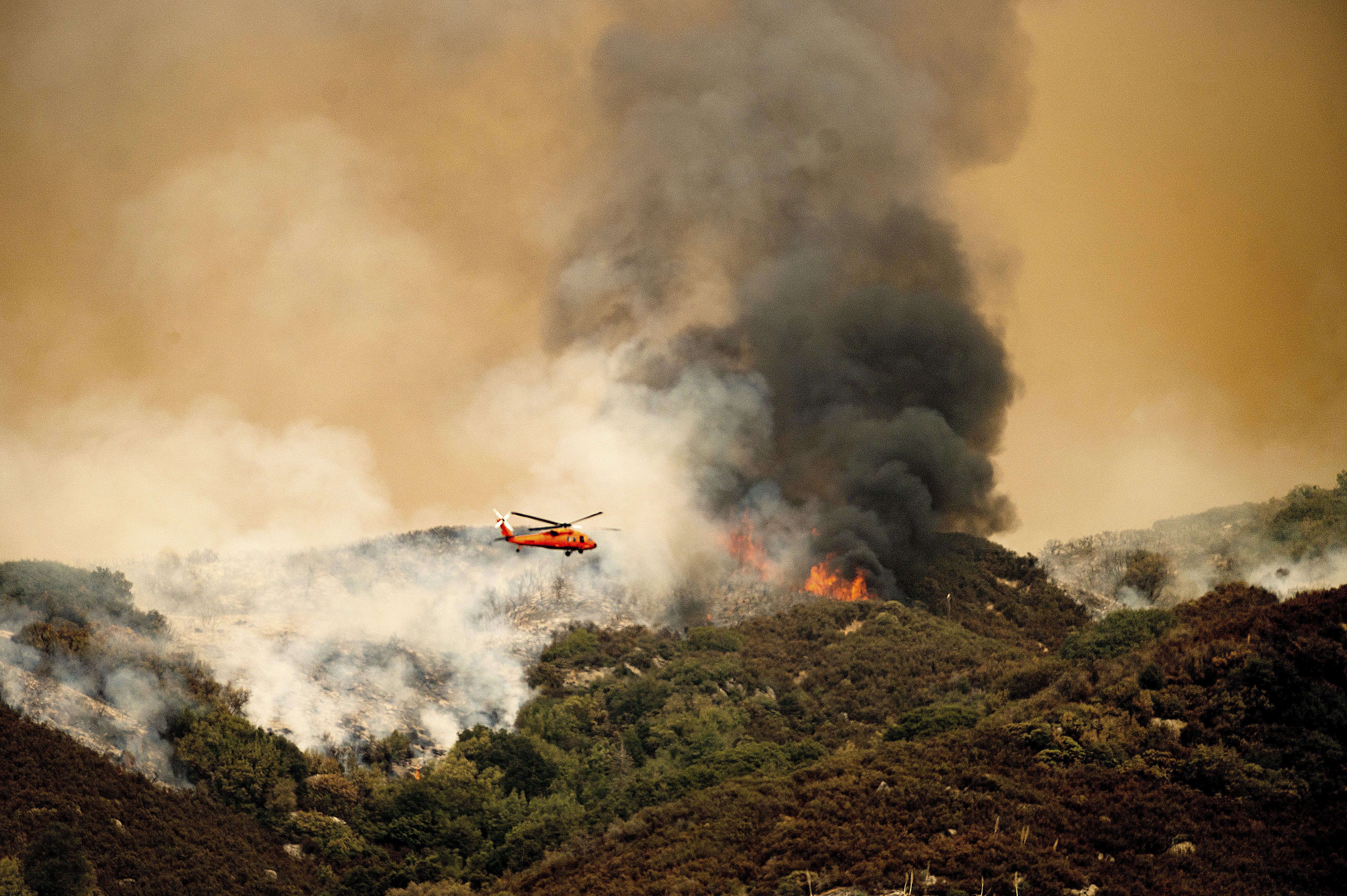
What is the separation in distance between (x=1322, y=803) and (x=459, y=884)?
3992 centimetres

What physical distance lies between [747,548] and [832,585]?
882 cm

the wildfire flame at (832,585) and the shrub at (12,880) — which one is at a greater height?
the wildfire flame at (832,585)

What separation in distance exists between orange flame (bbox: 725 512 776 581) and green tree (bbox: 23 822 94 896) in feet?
A: 213

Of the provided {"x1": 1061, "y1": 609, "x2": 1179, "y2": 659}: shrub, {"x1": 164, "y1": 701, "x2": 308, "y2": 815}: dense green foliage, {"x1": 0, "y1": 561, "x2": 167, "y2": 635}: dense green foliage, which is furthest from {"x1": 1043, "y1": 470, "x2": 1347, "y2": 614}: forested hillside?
{"x1": 0, "y1": 561, "x2": 167, "y2": 635}: dense green foliage

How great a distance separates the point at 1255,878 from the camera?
39.8 metres

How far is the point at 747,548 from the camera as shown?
352 ft

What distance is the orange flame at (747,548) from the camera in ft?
350

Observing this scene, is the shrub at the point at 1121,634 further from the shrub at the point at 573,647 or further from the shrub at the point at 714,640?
the shrub at the point at 573,647

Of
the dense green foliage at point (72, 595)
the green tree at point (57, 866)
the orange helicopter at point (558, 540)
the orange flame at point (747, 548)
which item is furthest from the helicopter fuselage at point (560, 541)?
the orange flame at point (747, 548)

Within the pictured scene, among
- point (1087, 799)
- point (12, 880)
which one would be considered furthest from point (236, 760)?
point (1087, 799)

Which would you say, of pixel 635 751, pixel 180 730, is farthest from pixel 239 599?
pixel 635 751

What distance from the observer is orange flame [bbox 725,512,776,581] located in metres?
107

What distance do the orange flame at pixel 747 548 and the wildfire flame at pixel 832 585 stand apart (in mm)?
4203

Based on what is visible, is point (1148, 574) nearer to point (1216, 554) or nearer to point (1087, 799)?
Answer: point (1216, 554)
